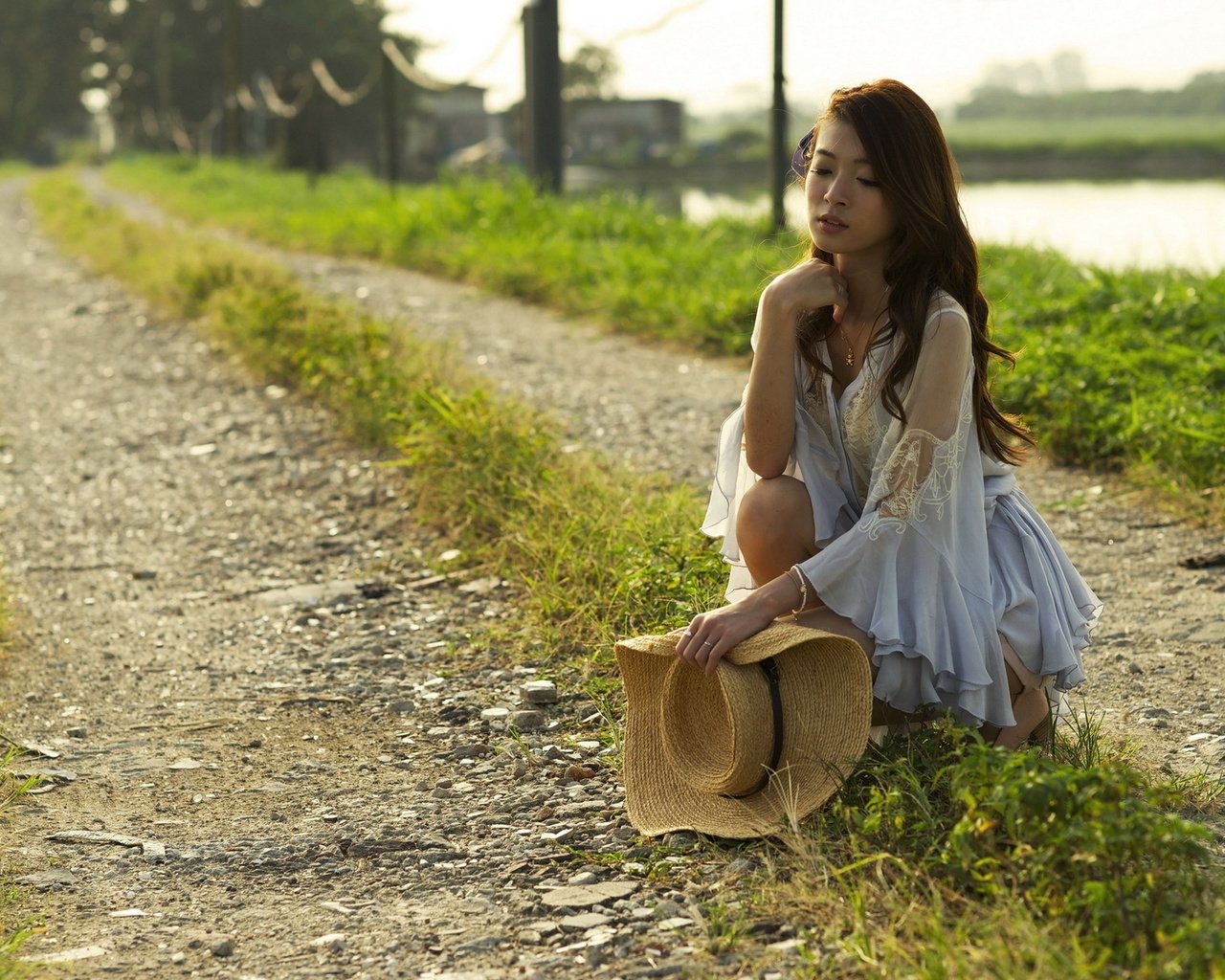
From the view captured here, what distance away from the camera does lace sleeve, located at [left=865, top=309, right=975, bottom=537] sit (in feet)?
8.36

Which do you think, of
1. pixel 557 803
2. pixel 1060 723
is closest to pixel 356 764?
pixel 557 803

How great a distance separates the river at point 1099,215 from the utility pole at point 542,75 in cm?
119

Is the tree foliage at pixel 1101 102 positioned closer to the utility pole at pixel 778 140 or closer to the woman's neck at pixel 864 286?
the utility pole at pixel 778 140

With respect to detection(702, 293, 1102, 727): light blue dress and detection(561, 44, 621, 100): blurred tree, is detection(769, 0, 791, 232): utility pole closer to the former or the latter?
detection(561, 44, 621, 100): blurred tree

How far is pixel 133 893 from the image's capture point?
2539 mm

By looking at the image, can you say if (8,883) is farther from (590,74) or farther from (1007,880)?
(590,74)

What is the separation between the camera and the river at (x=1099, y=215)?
755 centimetres

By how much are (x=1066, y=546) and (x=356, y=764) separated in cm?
231

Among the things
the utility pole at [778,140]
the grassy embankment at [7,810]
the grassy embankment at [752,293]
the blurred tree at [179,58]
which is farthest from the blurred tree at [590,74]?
the blurred tree at [179,58]

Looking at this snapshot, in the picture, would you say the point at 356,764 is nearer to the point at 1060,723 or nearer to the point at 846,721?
the point at 846,721

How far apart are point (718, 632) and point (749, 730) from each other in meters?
0.18

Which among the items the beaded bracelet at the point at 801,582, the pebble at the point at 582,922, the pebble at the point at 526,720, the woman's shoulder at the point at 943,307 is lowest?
the pebble at the point at 526,720

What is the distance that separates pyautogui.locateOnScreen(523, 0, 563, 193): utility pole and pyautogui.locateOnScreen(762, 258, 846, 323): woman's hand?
8.78 m

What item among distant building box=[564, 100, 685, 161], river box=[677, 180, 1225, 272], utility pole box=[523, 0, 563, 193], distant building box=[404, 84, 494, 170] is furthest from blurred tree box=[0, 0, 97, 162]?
utility pole box=[523, 0, 563, 193]
